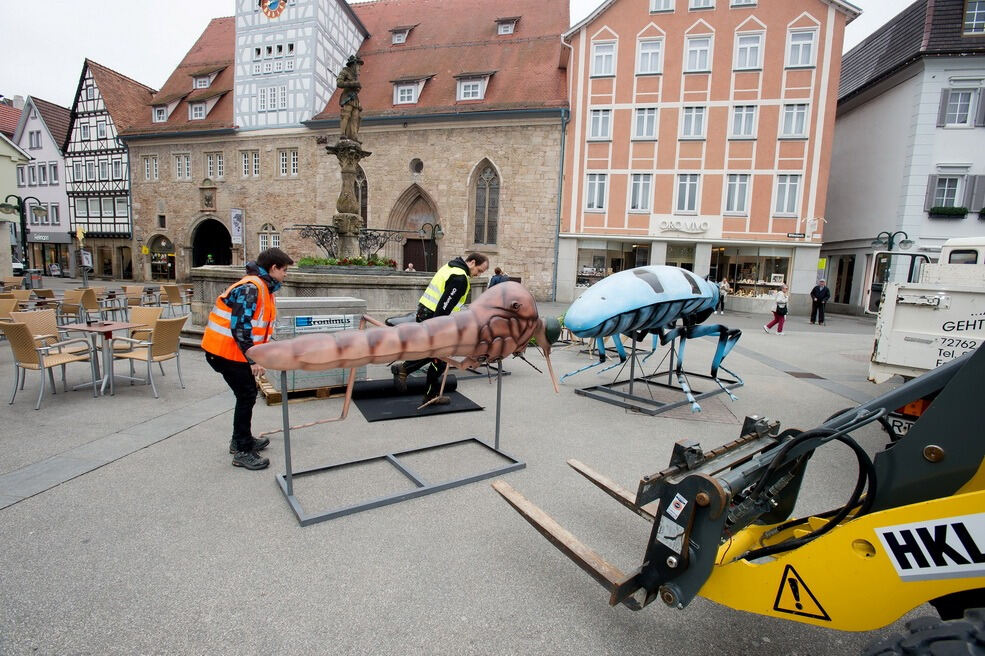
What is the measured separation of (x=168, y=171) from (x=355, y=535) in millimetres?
33921

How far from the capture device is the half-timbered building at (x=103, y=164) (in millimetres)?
31219

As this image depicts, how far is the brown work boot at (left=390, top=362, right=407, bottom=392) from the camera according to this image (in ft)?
20.2

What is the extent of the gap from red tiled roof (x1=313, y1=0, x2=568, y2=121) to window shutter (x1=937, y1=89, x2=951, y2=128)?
14526 mm

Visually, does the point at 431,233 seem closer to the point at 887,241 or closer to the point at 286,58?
the point at 286,58

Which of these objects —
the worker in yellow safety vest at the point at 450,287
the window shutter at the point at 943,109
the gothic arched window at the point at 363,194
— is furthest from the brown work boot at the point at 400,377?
the window shutter at the point at 943,109

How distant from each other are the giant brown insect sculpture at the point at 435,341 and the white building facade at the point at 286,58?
26.8 meters

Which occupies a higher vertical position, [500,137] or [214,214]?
[500,137]

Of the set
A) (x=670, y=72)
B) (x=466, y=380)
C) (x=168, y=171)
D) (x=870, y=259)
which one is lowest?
(x=466, y=380)

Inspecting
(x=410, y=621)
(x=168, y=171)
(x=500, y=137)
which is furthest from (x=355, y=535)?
(x=168, y=171)

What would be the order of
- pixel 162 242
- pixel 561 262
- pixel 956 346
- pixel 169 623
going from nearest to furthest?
pixel 169 623 → pixel 956 346 → pixel 561 262 → pixel 162 242

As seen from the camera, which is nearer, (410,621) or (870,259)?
(410,621)

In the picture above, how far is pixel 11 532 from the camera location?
3.05 metres

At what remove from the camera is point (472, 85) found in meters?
24.1

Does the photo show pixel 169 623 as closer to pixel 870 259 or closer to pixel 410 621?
pixel 410 621
